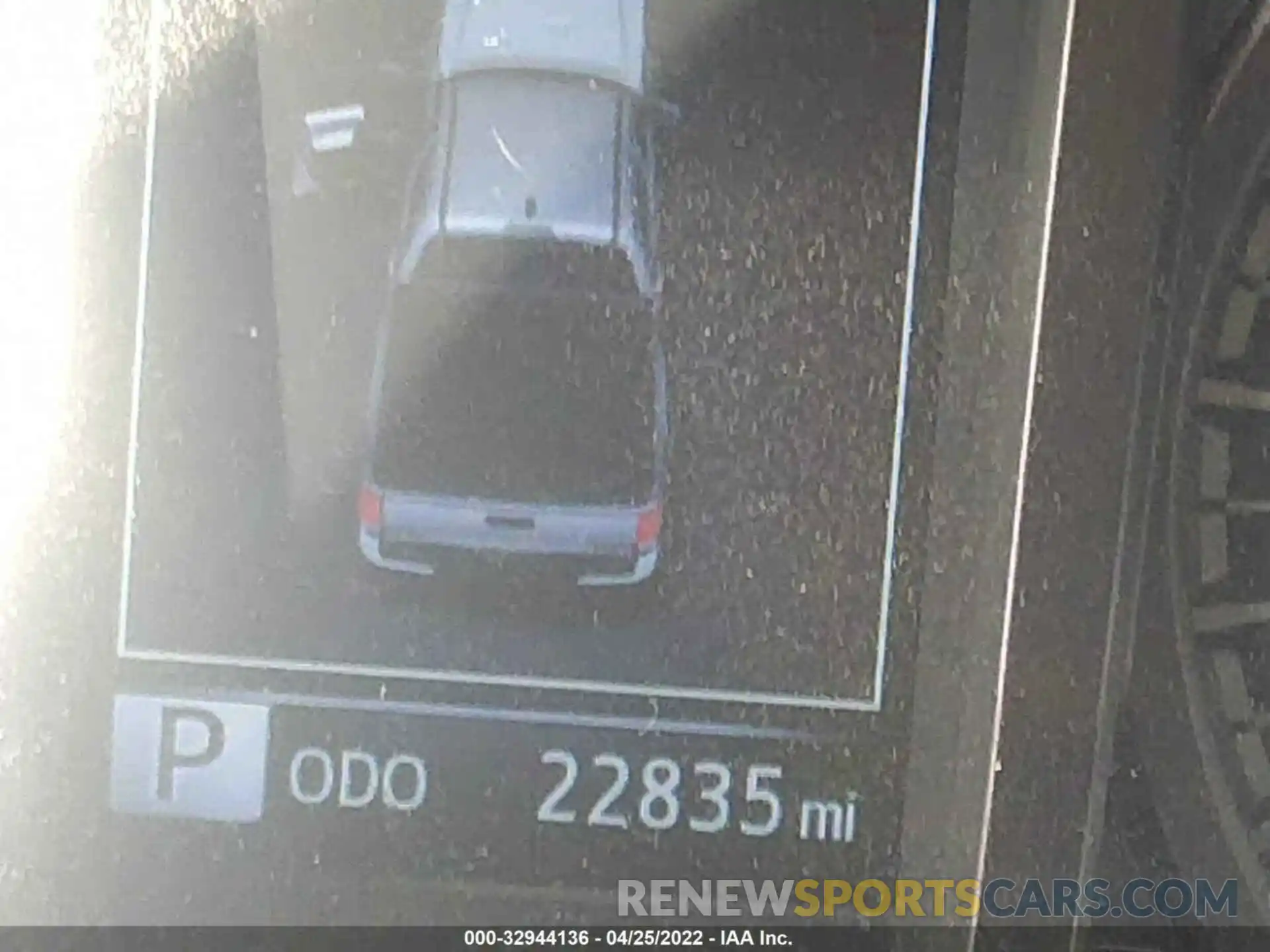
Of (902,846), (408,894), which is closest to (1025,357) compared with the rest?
(902,846)

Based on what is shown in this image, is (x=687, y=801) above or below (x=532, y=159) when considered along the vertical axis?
below

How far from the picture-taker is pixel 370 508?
26.0 inches

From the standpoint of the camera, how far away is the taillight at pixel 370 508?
66 centimetres

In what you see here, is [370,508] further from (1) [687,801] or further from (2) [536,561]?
(1) [687,801]

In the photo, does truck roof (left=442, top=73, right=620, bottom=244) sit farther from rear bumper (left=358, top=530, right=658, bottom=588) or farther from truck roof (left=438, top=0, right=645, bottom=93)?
rear bumper (left=358, top=530, right=658, bottom=588)

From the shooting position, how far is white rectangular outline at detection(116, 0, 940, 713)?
2.15ft

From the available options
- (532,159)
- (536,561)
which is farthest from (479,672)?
(532,159)

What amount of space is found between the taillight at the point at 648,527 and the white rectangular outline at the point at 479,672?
0.06 m

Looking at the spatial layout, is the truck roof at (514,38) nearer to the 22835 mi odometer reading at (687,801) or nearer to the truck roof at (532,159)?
the truck roof at (532,159)

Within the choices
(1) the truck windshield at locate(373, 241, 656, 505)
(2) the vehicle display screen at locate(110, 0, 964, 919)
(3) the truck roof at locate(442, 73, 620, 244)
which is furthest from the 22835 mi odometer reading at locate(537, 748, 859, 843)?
(3) the truck roof at locate(442, 73, 620, 244)

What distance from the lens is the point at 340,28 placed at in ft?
2.15

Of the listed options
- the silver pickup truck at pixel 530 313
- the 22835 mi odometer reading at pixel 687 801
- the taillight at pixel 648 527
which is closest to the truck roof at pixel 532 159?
the silver pickup truck at pixel 530 313

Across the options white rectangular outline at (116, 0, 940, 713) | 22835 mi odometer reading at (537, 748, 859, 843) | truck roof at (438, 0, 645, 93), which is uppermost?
truck roof at (438, 0, 645, 93)

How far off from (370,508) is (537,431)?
77mm
